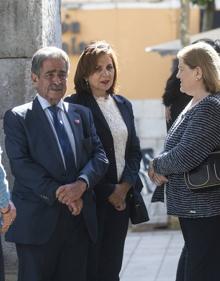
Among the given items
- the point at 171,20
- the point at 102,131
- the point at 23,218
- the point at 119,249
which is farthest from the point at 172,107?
the point at 171,20

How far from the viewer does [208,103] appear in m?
5.13

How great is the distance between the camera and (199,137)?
5.08 meters

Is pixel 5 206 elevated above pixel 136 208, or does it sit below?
above

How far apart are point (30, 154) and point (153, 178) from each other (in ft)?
2.60

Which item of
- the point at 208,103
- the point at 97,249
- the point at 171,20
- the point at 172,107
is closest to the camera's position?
the point at 208,103

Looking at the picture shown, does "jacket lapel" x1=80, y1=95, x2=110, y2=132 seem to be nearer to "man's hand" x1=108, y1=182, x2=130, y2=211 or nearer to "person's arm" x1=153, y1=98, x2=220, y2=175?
"man's hand" x1=108, y1=182, x2=130, y2=211

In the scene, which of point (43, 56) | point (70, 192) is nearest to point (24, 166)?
point (70, 192)

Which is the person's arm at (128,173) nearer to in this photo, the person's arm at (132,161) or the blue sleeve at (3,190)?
the person's arm at (132,161)

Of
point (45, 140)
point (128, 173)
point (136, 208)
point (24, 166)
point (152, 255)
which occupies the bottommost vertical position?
point (152, 255)

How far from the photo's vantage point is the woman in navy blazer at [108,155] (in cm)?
567

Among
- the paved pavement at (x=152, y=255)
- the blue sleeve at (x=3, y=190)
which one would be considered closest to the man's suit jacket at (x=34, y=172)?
the blue sleeve at (x=3, y=190)

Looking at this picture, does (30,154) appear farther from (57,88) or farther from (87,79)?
(87,79)

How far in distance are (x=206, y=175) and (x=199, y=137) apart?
0.22 metres

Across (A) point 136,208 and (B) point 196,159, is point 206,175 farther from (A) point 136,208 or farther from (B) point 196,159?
(A) point 136,208
